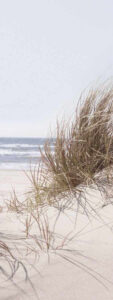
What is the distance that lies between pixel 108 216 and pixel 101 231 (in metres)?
0.15

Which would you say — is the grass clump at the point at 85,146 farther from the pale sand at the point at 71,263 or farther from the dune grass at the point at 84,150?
the pale sand at the point at 71,263

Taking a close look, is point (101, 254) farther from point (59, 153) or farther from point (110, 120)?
point (110, 120)

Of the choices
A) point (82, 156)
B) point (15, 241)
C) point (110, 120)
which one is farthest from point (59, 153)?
point (15, 241)

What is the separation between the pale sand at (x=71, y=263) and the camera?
1704 mm

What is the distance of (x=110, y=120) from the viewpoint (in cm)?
293

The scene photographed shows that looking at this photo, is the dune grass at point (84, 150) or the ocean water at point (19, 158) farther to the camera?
the ocean water at point (19, 158)

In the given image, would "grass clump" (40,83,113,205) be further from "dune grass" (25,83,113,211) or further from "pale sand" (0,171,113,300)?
"pale sand" (0,171,113,300)

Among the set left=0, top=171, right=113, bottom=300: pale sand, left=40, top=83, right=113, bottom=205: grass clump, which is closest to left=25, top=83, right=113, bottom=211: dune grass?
left=40, top=83, right=113, bottom=205: grass clump

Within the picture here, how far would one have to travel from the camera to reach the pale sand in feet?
5.59

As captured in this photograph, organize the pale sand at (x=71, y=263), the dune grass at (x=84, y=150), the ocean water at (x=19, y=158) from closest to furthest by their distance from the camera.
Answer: the pale sand at (x=71, y=263) → the dune grass at (x=84, y=150) → the ocean water at (x=19, y=158)

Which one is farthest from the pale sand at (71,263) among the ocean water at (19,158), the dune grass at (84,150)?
the ocean water at (19,158)

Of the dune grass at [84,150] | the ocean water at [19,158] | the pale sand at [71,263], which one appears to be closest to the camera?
the pale sand at [71,263]

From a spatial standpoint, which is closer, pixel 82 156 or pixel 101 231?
pixel 101 231

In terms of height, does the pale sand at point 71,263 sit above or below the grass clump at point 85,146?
below
